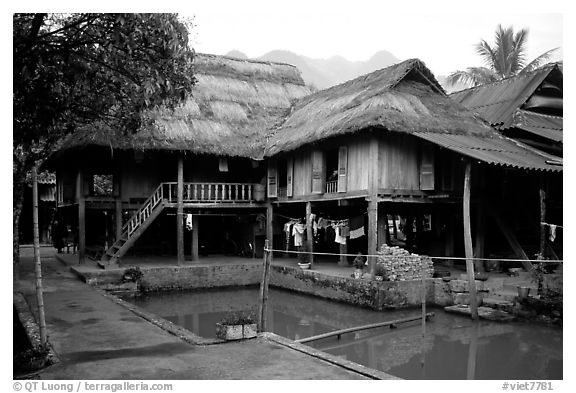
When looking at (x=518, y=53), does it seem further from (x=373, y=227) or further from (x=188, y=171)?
(x=188, y=171)

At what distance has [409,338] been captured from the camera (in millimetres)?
11055

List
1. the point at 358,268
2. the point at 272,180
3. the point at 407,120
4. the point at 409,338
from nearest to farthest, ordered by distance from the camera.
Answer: the point at 409,338, the point at 407,120, the point at 358,268, the point at 272,180

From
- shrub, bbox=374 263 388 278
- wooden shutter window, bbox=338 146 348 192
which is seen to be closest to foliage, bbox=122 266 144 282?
wooden shutter window, bbox=338 146 348 192

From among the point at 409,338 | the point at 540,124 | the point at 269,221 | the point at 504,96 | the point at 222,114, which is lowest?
the point at 409,338

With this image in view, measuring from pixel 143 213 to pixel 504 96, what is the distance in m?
13.1

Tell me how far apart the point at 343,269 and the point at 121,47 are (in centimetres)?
1084

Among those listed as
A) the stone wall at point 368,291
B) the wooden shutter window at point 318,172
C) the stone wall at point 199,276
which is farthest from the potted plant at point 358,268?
the stone wall at point 199,276

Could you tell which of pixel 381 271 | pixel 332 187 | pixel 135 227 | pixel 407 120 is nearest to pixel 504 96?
pixel 407 120

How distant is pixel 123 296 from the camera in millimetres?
15562

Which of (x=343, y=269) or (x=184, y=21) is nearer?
(x=184, y=21)

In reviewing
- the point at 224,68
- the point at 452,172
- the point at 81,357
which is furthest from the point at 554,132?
the point at 81,357

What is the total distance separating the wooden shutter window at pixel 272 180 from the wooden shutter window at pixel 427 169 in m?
5.88

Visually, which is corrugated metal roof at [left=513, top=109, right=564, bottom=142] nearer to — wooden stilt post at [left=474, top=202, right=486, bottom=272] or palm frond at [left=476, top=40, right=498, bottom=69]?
wooden stilt post at [left=474, top=202, right=486, bottom=272]

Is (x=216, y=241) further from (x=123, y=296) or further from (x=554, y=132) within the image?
(x=554, y=132)
